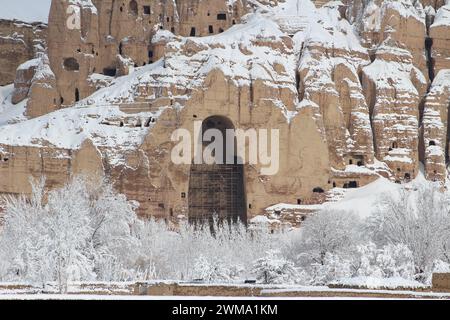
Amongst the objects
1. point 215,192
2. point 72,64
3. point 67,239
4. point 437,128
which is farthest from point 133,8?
point 67,239

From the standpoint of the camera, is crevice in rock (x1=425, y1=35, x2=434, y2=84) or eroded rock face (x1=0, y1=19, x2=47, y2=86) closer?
crevice in rock (x1=425, y1=35, x2=434, y2=84)

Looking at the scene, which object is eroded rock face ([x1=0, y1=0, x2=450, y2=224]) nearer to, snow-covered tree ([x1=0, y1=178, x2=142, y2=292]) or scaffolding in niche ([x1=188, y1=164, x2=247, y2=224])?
scaffolding in niche ([x1=188, y1=164, x2=247, y2=224])

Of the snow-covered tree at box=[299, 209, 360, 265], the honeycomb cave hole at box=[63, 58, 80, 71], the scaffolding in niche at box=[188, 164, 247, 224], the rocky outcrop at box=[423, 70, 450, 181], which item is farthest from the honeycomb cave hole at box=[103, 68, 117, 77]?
the snow-covered tree at box=[299, 209, 360, 265]

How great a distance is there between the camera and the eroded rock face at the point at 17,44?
86188mm

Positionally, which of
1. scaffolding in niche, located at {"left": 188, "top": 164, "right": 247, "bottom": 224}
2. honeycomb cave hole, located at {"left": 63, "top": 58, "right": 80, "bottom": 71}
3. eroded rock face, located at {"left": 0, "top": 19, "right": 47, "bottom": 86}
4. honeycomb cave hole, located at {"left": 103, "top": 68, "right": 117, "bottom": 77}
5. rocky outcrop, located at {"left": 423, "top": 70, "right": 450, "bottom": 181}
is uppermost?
eroded rock face, located at {"left": 0, "top": 19, "right": 47, "bottom": 86}

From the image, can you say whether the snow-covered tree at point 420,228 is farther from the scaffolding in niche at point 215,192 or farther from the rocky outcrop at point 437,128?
the rocky outcrop at point 437,128

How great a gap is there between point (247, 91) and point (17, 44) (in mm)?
22267

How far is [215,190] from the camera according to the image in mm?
73688

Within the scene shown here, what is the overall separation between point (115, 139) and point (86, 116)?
2393 millimetres

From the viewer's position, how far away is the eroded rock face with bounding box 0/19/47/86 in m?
86.2

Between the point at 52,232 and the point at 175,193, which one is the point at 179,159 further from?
the point at 52,232

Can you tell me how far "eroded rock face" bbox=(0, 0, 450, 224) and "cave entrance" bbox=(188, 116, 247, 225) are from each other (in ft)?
5.55

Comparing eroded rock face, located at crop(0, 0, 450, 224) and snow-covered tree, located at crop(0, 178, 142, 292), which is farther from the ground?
eroded rock face, located at crop(0, 0, 450, 224)

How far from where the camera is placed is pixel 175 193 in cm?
7038
